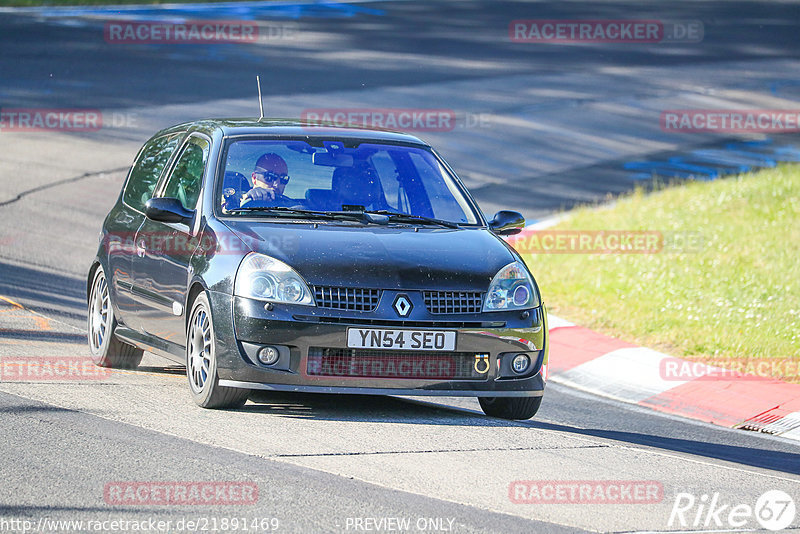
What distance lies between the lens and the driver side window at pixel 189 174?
26.3ft

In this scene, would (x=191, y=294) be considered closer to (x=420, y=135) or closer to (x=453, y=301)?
(x=453, y=301)

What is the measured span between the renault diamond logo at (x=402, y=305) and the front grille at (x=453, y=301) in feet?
0.34

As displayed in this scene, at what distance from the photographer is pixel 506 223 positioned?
8.29 meters

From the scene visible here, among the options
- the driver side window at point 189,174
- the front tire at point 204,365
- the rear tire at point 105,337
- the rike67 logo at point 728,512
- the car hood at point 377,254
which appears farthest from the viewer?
the rear tire at point 105,337

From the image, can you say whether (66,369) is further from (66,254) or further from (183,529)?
(66,254)

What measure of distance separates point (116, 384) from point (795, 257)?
8006 millimetres

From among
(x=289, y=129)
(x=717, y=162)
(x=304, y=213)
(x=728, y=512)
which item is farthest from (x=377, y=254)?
(x=717, y=162)

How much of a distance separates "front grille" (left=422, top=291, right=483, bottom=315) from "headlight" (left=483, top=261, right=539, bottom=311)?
61 mm

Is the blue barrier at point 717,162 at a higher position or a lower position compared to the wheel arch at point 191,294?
lower

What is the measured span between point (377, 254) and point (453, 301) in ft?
1.60

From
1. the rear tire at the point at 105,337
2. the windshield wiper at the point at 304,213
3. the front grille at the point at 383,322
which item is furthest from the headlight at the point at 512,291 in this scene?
the rear tire at the point at 105,337

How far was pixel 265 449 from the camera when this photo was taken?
6367mm

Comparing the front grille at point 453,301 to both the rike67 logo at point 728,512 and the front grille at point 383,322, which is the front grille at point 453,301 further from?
the rike67 logo at point 728,512

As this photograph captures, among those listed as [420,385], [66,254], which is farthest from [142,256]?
[66,254]
